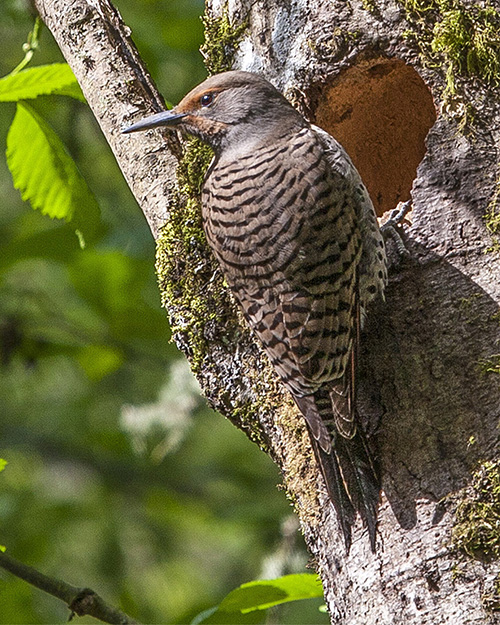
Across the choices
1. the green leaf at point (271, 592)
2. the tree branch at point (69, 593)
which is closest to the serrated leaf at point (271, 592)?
the green leaf at point (271, 592)

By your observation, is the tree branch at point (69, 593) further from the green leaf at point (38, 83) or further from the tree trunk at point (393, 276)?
the green leaf at point (38, 83)

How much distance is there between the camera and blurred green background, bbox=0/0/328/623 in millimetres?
4789

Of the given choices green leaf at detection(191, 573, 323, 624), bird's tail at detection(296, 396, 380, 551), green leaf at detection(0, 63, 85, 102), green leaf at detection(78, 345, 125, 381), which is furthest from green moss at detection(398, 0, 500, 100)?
green leaf at detection(78, 345, 125, 381)

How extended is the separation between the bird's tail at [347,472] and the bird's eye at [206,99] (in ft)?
3.66

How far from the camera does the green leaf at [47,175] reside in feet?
10.8

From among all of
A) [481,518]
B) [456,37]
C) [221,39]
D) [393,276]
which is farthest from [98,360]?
[481,518]

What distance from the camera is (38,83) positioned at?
10.0ft

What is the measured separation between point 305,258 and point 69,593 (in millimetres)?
1200

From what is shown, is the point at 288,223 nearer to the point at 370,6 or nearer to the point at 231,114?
the point at 231,114

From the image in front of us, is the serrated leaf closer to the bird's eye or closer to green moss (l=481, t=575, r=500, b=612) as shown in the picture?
green moss (l=481, t=575, r=500, b=612)

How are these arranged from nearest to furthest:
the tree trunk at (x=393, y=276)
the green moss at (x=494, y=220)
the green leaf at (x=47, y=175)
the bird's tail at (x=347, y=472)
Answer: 1. the tree trunk at (x=393, y=276)
2. the bird's tail at (x=347, y=472)
3. the green moss at (x=494, y=220)
4. the green leaf at (x=47, y=175)

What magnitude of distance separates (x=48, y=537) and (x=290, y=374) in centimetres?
380

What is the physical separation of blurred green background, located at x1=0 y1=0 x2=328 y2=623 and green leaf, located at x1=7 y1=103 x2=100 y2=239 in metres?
0.96

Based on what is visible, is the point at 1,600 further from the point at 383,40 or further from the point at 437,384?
the point at 383,40
